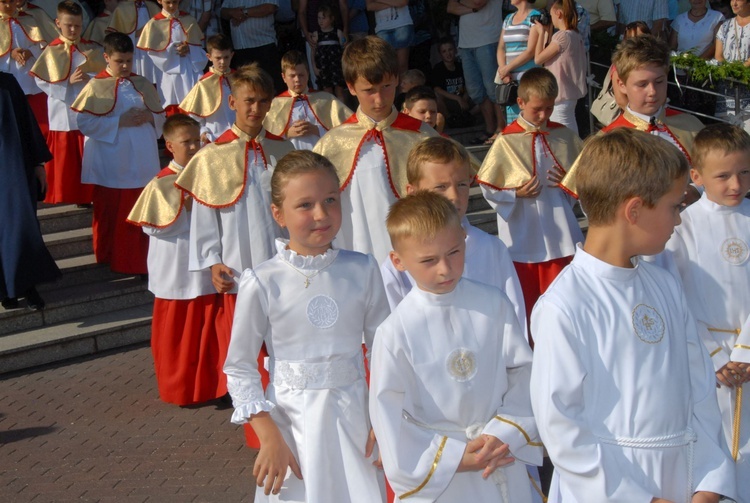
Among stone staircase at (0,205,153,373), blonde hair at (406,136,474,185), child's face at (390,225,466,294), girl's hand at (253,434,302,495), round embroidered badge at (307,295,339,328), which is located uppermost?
blonde hair at (406,136,474,185)

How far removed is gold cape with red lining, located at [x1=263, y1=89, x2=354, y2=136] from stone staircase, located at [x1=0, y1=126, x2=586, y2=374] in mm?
1841

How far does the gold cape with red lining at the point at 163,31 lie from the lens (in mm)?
10539

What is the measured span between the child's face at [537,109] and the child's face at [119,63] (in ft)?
13.2

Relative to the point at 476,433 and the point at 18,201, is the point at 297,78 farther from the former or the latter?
the point at 476,433

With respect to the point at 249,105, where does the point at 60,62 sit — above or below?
above

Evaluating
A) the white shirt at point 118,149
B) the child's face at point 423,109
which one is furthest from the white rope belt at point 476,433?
the white shirt at point 118,149

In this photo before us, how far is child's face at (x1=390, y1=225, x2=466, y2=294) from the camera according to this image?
11.4 ft

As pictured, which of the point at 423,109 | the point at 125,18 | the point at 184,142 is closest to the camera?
the point at 184,142

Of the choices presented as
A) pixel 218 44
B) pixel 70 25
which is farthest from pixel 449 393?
pixel 70 25

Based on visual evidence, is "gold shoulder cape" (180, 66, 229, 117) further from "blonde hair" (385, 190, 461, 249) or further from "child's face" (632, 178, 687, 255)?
"child's face" (632, 178, 687, 255)

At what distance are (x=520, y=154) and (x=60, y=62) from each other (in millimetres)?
5300

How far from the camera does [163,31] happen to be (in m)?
10.6

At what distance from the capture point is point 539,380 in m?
2.99

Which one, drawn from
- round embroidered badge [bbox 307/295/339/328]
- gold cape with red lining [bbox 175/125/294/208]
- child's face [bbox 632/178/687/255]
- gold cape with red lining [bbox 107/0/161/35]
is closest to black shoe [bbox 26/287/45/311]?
gold cape with red lining [bbox 175/125/294/208]
